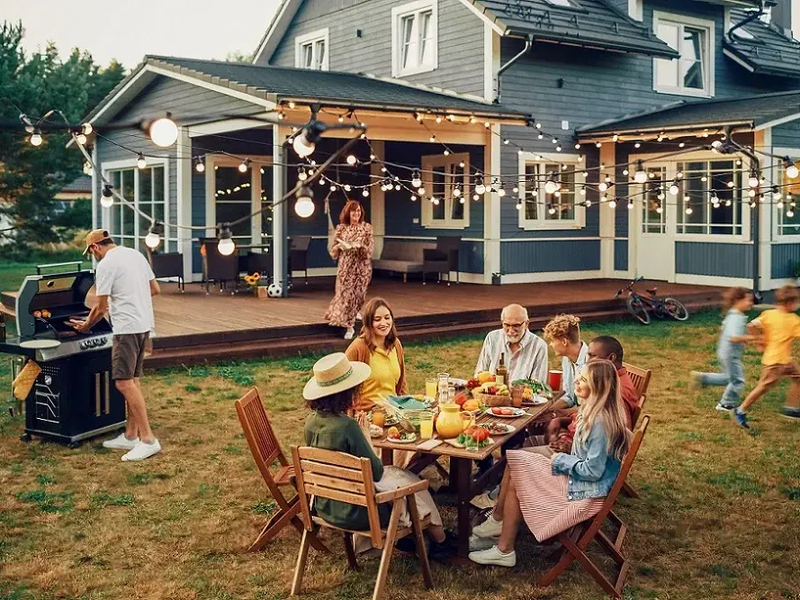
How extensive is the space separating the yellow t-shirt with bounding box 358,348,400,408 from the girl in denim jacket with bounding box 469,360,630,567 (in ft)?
4.43

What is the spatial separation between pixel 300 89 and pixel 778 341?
27.3 ft

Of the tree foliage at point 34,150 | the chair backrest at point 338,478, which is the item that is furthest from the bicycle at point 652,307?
the tree foliage at point 34,150

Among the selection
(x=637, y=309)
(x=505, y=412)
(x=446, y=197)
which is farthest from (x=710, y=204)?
(x=505, y=412)

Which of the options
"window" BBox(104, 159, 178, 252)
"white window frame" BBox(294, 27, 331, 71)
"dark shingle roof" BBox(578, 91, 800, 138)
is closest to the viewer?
"dark shingle roof" BBox(578, 91, 800, 138)

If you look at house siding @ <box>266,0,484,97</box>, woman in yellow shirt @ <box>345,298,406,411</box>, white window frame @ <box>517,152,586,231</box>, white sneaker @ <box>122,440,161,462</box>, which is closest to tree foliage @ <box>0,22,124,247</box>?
house siding @ <box>266,0,484,97</box>

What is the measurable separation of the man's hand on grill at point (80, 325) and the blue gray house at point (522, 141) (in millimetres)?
7019

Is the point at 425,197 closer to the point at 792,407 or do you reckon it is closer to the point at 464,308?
the point at 464,308

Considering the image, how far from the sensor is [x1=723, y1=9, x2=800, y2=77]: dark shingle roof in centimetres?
1977

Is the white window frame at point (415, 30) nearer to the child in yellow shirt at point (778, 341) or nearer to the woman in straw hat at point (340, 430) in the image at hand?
the child in yellow shirt at point (778, 341)

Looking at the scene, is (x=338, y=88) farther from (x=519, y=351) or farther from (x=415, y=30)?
(x=519, y=351)

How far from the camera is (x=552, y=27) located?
16.7 metres

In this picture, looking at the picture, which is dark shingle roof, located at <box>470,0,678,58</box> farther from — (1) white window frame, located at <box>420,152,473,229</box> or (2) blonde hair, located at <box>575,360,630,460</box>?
(2) blonde hair, located at <box>575,360,630,460</box>

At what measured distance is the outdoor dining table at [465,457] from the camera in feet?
15.2

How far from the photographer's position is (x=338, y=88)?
49.4 ft
